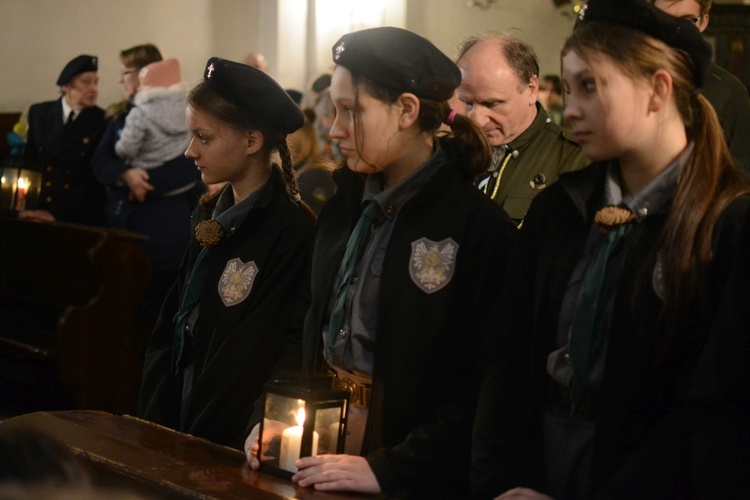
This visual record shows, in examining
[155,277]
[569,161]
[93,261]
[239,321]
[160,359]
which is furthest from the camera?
[155,277]

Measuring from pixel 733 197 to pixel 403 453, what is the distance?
0.79 m

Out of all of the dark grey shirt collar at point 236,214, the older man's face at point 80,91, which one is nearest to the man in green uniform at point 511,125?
the dark grey shirt collar at point 236,214

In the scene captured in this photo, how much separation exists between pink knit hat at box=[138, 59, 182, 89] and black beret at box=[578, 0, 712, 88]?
4.20 metres

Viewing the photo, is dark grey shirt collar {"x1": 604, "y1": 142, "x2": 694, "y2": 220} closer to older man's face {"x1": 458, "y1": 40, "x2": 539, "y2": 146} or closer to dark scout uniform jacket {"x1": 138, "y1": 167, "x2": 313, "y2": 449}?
dark scout uniform jacket {"x1": 138, "y1": 167, "x2": 313, "y2": 449}

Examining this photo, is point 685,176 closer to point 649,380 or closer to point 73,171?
point 649,380

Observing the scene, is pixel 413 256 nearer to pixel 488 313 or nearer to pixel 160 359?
pixel 488 313

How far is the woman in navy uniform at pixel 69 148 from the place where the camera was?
6.31 metres

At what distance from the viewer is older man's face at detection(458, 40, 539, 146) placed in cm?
320

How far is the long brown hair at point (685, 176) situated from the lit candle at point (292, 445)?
0.69m

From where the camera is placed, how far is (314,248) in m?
2.51

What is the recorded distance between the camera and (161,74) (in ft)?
19.2

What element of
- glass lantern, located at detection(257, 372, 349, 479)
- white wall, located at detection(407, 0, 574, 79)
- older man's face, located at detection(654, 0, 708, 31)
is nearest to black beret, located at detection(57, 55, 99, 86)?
white wall, located at detection(407, 0, 574, 79)

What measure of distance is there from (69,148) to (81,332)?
5.31ft

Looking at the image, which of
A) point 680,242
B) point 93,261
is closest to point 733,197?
point 680,242
